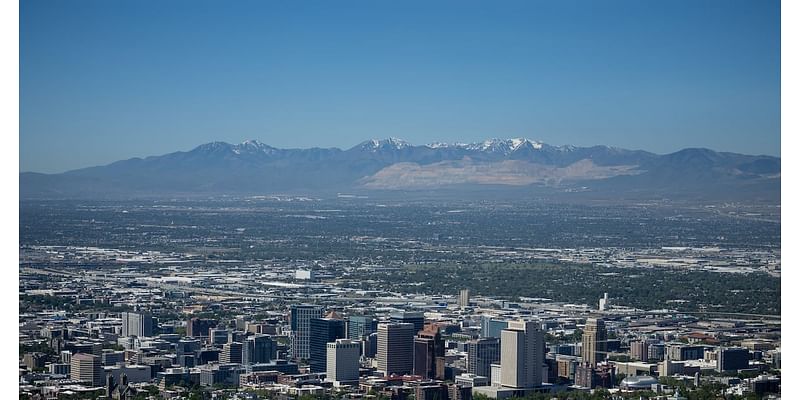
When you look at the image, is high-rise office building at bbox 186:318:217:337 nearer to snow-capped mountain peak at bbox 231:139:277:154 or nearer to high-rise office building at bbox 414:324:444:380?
high-rise office building at bbox 414:324:444:380

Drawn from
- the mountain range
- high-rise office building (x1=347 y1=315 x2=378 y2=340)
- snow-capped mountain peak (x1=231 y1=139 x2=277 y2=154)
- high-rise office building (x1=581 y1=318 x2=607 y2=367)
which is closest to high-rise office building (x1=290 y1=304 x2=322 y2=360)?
high-rise office building (x1=347 y1=315 x2=378 y2=340)

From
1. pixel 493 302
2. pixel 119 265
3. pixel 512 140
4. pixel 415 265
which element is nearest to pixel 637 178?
pixel 512 140

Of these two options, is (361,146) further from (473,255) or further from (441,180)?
(473,255)

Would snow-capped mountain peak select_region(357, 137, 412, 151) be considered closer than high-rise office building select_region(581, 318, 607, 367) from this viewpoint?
No

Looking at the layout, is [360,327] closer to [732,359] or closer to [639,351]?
[639,351]

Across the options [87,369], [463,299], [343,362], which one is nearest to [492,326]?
[343,362]

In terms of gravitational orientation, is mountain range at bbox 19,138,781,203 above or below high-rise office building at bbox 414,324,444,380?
above
